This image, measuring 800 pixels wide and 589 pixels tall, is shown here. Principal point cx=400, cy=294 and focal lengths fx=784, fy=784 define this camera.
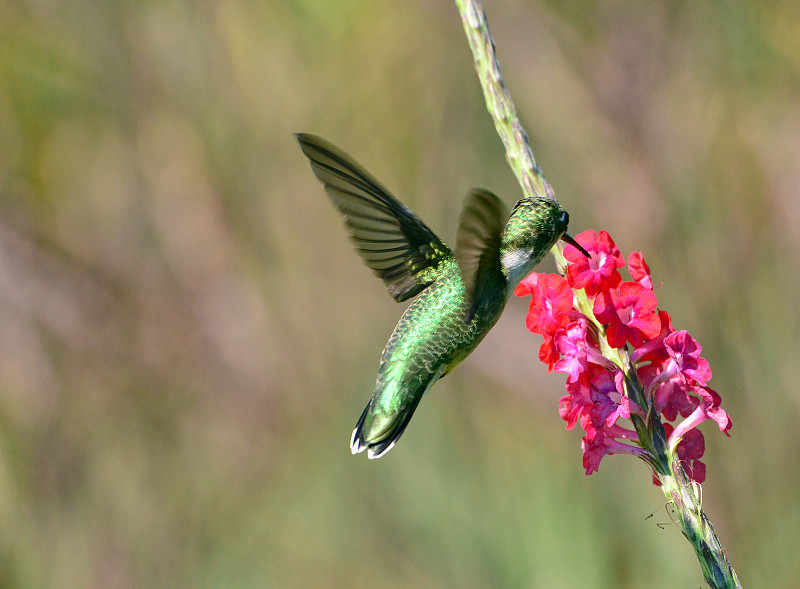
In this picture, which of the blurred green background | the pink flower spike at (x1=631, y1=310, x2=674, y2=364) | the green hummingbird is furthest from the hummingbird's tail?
the blurred green background

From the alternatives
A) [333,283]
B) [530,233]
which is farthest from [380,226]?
[333,283]

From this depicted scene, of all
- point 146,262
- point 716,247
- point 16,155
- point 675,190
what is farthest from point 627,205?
point 16,155

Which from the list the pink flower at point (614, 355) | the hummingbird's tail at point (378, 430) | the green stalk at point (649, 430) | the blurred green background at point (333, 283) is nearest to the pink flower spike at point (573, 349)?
the pink flower at point (614, 355)

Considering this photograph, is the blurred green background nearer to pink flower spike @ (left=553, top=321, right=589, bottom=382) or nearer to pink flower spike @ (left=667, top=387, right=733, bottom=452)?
pink flower spike @ (left=667, top=387, right=733, bottom=452)

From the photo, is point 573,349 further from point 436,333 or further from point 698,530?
point 436,333

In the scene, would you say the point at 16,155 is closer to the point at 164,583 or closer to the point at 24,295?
the point at 24,295

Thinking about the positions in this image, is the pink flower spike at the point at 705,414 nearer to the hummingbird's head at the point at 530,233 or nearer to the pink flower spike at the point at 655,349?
the pink flower spike at the point at 655,349
